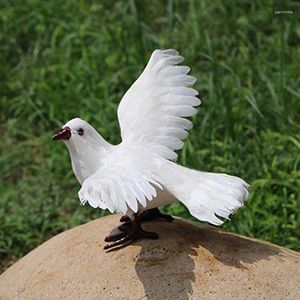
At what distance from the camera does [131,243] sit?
11.0 ft

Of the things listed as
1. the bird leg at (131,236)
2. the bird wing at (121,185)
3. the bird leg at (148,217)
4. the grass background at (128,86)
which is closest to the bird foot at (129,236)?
the bird leg at (131,236)

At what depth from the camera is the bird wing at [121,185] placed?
2.82 metres

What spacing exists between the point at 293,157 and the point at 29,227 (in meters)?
1.63

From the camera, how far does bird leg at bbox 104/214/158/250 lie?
3354mm

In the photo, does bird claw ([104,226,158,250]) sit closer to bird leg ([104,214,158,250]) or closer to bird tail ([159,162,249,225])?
bird leg ([104,214,158,250])

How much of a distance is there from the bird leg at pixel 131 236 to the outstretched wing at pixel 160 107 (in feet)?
1.02

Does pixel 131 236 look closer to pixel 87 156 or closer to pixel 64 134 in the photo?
pixel 87 156

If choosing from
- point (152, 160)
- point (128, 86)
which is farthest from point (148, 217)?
point (128, 86)

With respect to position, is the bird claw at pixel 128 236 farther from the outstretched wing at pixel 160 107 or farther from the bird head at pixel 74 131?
the bird head at pixel 74 131

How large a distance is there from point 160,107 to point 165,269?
0.75 m

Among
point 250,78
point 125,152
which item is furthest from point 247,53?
point 125,152

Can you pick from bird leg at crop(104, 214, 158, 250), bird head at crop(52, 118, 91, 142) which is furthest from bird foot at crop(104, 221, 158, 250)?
bird head at crop(52, 118, 91, 142)

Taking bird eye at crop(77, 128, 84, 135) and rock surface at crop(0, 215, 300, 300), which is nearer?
rock surface at crop(0, 215, 300, 300)

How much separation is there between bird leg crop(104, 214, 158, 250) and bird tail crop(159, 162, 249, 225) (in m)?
0.26
